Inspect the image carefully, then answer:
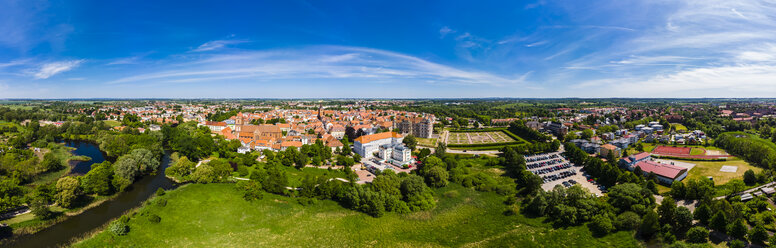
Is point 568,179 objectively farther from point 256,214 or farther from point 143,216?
point 143,216

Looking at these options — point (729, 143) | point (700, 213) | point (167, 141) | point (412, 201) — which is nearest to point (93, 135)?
point (167, 141)

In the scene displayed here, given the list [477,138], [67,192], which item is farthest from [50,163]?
[477,138]

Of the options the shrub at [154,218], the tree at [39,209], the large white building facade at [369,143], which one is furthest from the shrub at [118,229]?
the large white building facade at [369,143]

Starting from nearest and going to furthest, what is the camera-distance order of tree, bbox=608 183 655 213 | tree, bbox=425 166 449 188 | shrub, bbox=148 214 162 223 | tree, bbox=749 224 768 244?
tree, bbox=749 224 768 244 < shrub, bbox=148 214 162 223 < tree, bbox=608 183 655 213 < tree, bbox=425 166 449 188

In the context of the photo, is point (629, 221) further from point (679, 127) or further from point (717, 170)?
point (679, 127)

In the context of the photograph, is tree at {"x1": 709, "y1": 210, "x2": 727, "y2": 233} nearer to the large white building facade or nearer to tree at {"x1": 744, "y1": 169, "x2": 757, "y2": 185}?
tree at {"x1": 744, "y1": 169, "x2": 757, "y2": 185}

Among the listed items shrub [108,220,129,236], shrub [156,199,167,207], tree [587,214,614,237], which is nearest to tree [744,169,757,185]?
tree [587,214,614,237]

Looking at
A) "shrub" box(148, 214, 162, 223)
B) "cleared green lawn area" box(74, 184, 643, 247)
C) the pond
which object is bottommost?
"cleared green lawn area" box(74, 184, 643, 247)
